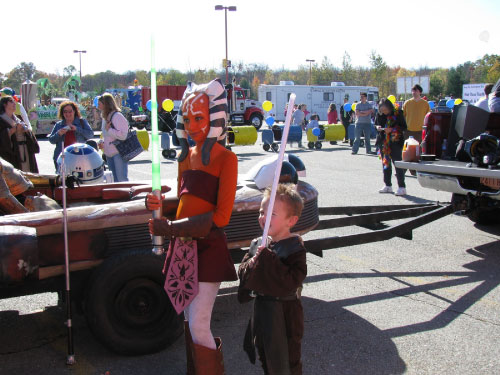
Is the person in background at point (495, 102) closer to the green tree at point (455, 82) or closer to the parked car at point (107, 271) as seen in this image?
the parked car at point (107, 271)

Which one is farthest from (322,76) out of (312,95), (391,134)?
(391,134)

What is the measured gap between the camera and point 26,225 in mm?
3342

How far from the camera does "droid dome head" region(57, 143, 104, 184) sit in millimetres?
5387

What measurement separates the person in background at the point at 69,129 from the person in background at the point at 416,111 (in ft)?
22.4

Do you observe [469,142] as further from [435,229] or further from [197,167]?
[197,167]

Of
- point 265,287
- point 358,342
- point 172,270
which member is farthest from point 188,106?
point 358,342

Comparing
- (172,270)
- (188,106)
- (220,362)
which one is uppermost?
(188,106)

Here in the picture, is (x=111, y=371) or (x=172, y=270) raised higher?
(x=172, y=270)

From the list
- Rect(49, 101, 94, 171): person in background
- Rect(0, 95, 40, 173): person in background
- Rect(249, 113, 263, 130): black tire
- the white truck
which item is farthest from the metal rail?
the white truck

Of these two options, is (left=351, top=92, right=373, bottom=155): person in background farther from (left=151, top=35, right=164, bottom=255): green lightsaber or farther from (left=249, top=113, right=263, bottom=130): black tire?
(left=249, top=113, right=263, bottom=130): black tire

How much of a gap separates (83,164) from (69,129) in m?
2.24

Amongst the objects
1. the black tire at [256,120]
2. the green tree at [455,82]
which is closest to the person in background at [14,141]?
the black tire at [256,120]

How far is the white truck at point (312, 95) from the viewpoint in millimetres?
38719

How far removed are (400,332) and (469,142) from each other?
336 cm
